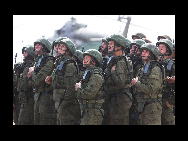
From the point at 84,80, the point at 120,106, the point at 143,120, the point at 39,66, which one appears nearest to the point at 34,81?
the point at 39,66

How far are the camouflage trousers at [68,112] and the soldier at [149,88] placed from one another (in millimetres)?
1726

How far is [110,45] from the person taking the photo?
24.7 ft

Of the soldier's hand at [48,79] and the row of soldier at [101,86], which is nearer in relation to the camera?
the row of soldier at [101,86]

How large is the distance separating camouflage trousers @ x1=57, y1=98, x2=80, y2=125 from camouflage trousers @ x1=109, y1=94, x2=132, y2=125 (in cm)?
104

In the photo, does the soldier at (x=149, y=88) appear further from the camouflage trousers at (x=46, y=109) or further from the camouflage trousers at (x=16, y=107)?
the camouflage trousers at (x=16, y=107)

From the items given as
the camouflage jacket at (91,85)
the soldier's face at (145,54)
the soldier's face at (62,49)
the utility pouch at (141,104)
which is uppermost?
the soldier's face at (62,49)

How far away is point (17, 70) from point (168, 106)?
5587 millimetres

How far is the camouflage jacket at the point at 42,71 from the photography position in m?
7.95

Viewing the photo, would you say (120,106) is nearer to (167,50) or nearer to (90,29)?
(167,50)

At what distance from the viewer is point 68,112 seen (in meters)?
7.44

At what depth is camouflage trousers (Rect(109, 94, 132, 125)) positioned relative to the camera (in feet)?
23.7

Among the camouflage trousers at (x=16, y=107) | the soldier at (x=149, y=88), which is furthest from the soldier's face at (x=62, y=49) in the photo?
the camouflage trousers at (x=16, y=107)

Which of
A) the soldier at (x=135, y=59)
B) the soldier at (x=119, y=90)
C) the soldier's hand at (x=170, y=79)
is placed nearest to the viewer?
the soldier at (x=119, y=90)

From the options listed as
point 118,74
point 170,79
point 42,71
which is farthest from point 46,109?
point 170,79
